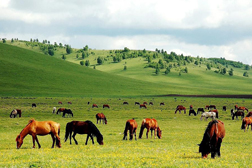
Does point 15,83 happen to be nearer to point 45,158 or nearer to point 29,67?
point 29,67

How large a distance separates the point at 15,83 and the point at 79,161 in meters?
125

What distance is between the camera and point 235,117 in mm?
53281

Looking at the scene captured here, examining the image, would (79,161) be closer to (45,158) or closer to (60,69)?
(45,158)

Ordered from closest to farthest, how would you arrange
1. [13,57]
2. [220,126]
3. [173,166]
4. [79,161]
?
[173,166] → [79,161] → [220,126] → [13,57]

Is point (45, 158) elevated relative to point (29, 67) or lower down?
lower down

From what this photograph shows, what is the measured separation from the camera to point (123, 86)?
15262 cm

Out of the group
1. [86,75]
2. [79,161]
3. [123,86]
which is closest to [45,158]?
[79,161]

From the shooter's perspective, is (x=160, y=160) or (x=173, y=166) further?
(x=160, y=160)

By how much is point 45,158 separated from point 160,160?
17.8ft

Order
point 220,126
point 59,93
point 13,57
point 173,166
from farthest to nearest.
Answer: point 13,57, point 59,93, point 220,126, point 173,166

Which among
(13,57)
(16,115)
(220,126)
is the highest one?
(13,57)

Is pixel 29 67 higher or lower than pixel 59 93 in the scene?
higher

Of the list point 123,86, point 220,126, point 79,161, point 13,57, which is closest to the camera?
point 79,161

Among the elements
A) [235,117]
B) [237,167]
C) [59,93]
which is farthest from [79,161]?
[59,93]
